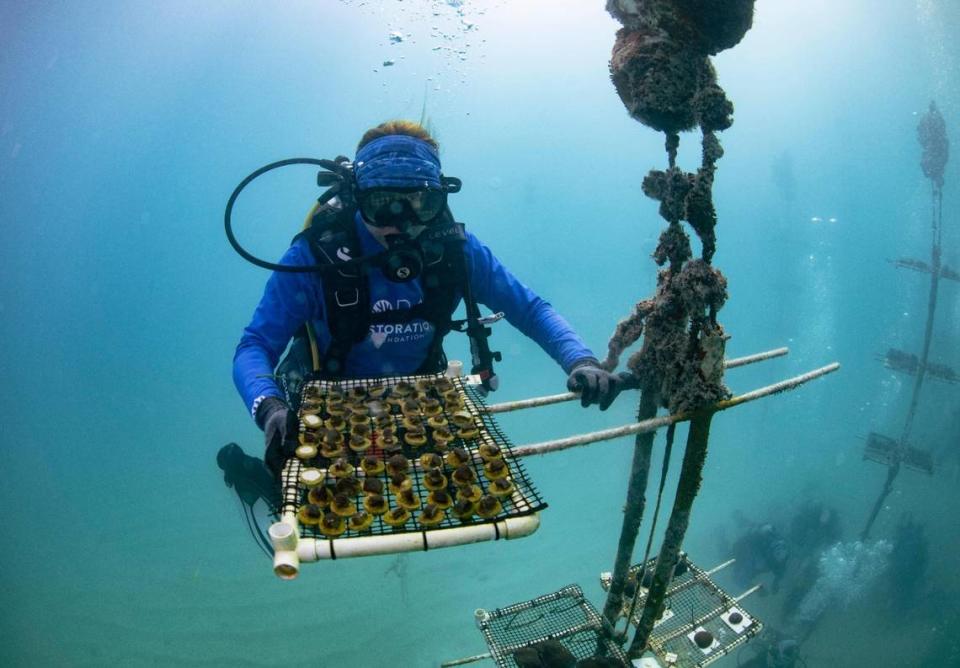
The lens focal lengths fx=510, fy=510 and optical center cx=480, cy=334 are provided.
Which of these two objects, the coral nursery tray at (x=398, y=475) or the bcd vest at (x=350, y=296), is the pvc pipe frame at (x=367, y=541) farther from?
the bcd vest at (x=350, y=296)

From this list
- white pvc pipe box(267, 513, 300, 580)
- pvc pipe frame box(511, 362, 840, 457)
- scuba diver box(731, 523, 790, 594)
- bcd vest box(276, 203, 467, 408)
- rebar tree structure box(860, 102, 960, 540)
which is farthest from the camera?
scuba diver box(731, 523, 790, 594)

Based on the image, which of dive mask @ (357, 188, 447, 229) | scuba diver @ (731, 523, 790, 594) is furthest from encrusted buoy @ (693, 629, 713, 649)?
scuba diver @ (731, 523, 790, 594)

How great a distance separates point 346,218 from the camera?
4.94 metres

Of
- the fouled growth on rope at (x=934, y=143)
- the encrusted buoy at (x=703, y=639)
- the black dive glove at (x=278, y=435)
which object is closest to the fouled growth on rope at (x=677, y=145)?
the encrusted buoy at (x=703, y=639)

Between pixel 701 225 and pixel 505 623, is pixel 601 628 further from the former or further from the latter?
pixel 701 225

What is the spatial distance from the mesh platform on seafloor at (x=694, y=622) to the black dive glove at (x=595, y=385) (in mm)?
1686

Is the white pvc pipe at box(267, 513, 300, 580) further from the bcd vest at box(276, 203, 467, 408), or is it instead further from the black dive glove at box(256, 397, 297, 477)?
the bcd vest at box(276, 203, 467, 408)

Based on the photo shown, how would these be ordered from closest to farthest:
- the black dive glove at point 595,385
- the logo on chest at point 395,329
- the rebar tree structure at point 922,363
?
the black dive glove at point 595,385 → the logo on chest at point 395,329 → the rebar tree structure at point 922,363

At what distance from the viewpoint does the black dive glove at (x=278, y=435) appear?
337 cm

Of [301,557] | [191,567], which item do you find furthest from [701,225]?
[191,567]

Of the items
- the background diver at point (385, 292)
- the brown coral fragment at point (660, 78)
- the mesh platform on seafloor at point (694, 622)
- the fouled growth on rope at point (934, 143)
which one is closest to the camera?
the brown coral fragment at point (660, 78)

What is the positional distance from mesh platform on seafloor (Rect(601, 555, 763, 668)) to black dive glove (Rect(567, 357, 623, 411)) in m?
1.69

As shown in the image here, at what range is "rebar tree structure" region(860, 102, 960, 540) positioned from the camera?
17.7 m

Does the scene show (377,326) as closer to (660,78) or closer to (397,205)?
(397,205)
